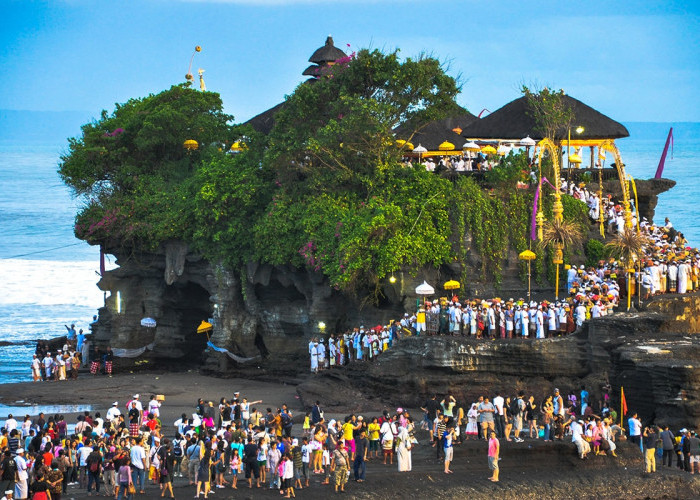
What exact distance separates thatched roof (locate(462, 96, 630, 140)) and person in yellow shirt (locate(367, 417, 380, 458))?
55.0 ft

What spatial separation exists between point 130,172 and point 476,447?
75.4ft

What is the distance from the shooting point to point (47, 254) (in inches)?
4493

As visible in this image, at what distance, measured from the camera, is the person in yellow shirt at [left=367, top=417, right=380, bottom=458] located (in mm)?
33750

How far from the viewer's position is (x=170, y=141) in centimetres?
5153

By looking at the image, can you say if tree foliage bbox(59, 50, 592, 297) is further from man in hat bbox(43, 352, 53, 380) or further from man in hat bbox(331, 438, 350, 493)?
man in hat bbox(331, 438, 350, 493)

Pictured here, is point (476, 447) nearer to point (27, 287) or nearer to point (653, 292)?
point (653, 292)

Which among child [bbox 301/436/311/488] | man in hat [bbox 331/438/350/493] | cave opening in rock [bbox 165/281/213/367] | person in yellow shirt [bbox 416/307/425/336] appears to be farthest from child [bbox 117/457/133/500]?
cave opening in rock [bbox 165/281/213/367]

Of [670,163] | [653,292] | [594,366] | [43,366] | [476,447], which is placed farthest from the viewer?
[670,163]

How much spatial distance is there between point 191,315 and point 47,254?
65567 millimetres

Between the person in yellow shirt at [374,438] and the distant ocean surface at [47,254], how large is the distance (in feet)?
78.3

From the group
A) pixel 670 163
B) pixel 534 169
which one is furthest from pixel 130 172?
pixel 670 163

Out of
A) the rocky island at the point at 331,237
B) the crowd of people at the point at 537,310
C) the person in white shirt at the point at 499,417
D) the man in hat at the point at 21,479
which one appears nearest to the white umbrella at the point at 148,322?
the rocky island at the point at 331,237

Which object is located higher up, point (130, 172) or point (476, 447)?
point (130, 172)

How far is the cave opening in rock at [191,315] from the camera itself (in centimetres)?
5116
